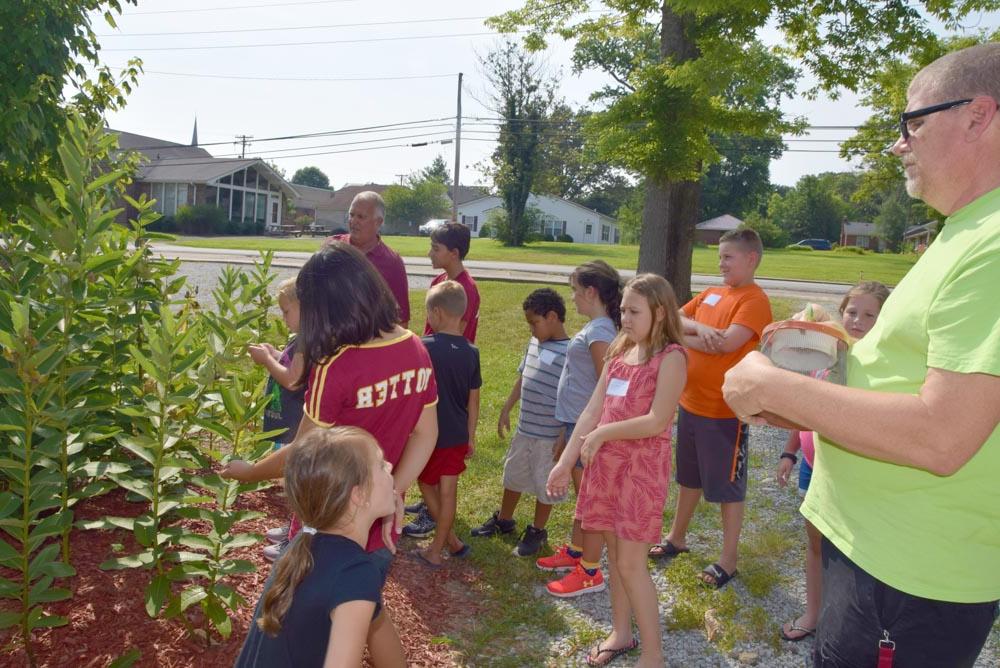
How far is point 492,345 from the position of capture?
37.3ft

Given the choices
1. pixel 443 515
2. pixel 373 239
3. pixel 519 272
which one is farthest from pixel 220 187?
pixel 443 515

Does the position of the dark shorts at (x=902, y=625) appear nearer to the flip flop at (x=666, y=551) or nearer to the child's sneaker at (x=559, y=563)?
the child's sneaker at (x=559, y=563)

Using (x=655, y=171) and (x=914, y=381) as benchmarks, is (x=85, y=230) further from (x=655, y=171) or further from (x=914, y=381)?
(x=655, y=171)

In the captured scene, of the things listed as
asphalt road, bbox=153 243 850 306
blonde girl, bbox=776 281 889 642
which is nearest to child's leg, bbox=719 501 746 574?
blonde girl, bbox=776 281 889 642

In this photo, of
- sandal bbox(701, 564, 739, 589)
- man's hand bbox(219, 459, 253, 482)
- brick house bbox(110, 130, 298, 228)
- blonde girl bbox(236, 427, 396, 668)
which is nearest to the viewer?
blonde girl bbox(236, 427, 396, 668)

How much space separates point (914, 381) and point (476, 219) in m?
73.8

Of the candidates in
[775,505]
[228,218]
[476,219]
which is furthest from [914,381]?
[476,219]

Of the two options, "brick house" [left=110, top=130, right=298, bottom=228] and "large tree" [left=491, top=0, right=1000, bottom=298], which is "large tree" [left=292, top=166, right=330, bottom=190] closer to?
"brick house" [left=110, top=130, right=298, bottom=228]

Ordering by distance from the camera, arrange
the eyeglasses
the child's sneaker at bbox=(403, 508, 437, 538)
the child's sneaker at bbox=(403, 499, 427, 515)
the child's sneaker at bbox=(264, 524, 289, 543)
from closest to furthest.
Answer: the eyeglasses, the child's sneaker at bbox=(264, 524, 289, 543), the child's sneaker at bbox=(403, 508, 437, 538), the child's sneaker at bbox=(403, 499, 427, 515)

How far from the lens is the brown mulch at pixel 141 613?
3.02 meters

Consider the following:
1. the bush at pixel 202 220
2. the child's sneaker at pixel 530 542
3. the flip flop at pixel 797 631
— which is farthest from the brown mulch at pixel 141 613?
the bush at pixel 202 220

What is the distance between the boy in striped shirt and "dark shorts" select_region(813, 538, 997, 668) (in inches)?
121

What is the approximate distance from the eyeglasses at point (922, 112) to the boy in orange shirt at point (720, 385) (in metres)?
2.66

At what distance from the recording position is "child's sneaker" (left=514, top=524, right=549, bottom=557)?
4866mm
